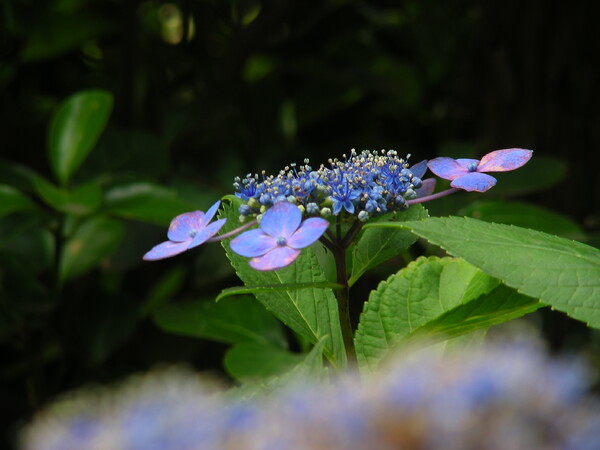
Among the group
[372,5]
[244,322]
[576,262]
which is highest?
[372,5]

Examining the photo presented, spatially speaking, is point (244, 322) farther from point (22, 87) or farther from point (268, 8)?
point (22, 87)

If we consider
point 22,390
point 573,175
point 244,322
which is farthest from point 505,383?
point 573,175

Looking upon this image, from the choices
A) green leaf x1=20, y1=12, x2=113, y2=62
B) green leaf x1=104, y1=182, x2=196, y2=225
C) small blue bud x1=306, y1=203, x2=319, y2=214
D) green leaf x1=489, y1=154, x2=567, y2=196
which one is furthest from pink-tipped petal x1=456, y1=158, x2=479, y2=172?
green leaf x1=20, y1=12, x2=113, y2=62

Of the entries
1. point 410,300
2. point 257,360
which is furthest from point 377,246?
point 257,360

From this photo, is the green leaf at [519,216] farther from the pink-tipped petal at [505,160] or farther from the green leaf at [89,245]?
the green leaf at [89,245]

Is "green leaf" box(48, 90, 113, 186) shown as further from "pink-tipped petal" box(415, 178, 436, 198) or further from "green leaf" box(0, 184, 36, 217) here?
"pink-tipped petal" box(415, 178, 436, 198)

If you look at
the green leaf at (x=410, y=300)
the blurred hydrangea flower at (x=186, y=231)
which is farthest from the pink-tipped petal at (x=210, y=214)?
the green leaf at (x=410, y=300)

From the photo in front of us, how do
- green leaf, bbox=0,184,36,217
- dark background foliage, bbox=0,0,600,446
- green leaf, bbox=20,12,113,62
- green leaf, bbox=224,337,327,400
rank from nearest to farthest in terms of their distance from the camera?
green leaf, bbox=224,337,327,400, green leaf, bbox=0,184,36,217, dark background foliage, bbox=0,0,600,446, green leaf, bbox=20,12,113,62
